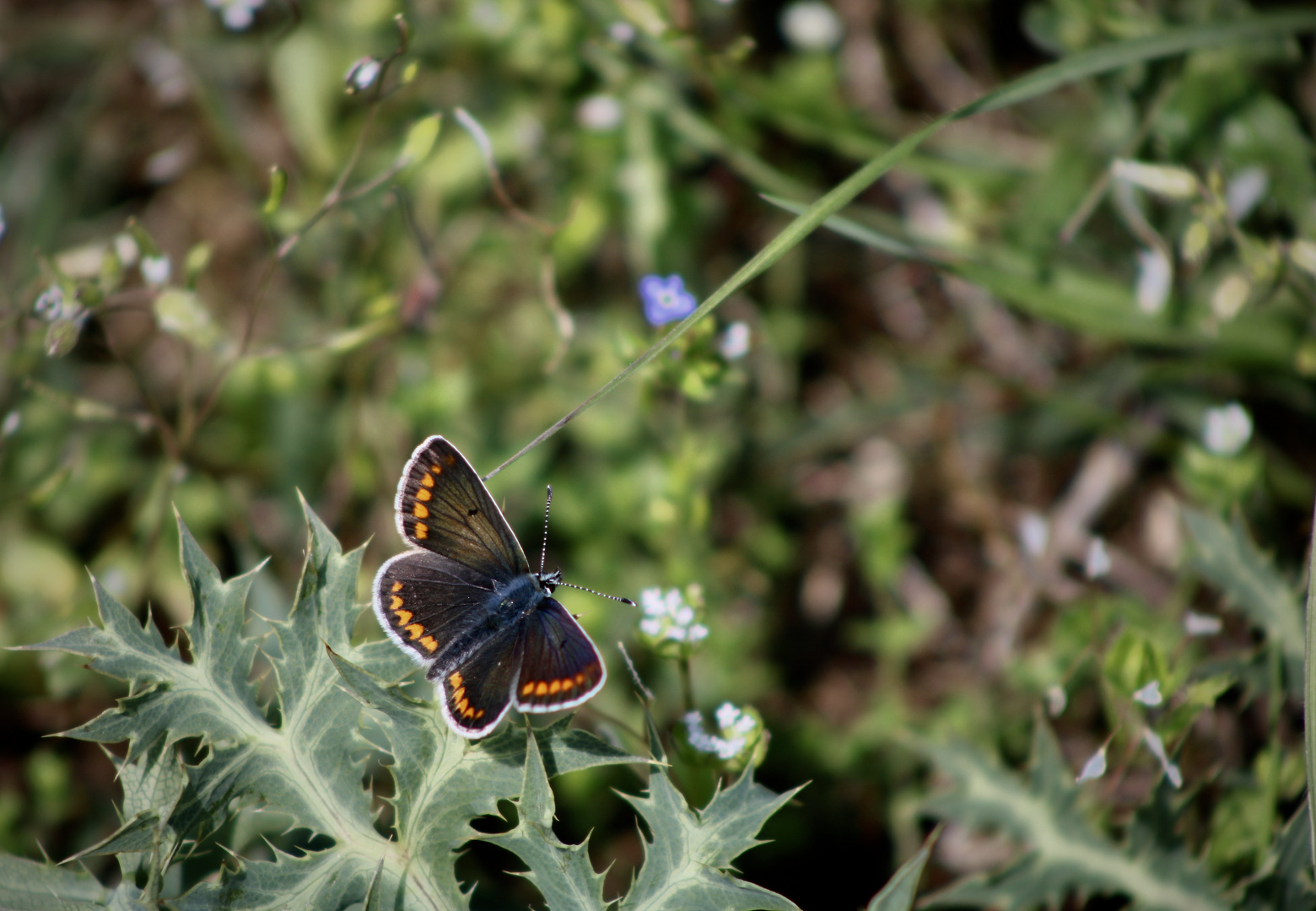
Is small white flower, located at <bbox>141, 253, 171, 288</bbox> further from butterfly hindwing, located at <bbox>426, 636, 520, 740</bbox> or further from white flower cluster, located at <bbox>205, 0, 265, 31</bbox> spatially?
butterfly hindwing, located at <bbox>426, 636, 520, 740</bbox>

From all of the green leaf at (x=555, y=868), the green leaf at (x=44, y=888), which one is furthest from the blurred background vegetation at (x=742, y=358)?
the green leaf at (x=44, y=888)

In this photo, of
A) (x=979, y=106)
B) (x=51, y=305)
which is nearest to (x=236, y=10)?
(x=51, y=305)

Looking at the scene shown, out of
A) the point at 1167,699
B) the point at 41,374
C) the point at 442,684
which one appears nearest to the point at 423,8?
the point at 41,374

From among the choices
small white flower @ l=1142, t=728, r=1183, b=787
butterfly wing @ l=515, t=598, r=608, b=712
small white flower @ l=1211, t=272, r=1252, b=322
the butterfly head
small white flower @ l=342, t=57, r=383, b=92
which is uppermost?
small white flower @ l=342, t=57, r=383, b=92

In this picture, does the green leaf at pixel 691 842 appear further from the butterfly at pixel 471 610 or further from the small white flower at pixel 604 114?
the small white flower at pixel 604 114

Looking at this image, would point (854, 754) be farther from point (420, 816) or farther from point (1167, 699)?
point (420, 816)

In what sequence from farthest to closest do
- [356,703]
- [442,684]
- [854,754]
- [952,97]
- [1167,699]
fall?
[952,97] < [854,754] < [1167,699] < [356,703] < [442,684]

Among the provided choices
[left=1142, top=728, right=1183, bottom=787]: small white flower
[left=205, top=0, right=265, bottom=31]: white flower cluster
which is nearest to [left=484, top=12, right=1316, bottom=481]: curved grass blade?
[left=1142, top=728, right=1183, bottom=787]: small white flower
